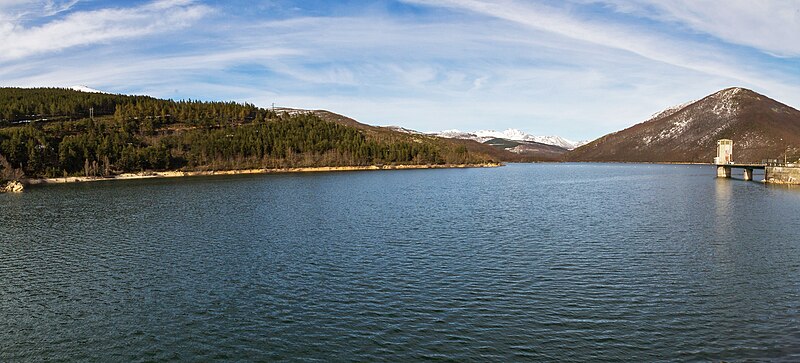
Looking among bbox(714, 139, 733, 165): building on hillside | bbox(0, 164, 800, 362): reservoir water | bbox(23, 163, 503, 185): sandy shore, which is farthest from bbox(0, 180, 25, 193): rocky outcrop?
bbox(714, 139, 733, 165): building on hillside

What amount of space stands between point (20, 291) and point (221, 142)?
154 metres

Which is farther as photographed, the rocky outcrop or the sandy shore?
the sandy shore

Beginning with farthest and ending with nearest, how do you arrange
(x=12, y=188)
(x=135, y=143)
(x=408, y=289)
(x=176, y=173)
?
(x=135, y=143)
(x=176, y=173)
(x=12, y=188)
(x=408, y=289)

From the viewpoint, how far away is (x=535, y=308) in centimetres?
2097

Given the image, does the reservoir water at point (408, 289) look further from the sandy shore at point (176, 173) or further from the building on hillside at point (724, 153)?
the sandy shore at point (176, 173)

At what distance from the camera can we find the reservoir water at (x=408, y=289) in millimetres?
17562

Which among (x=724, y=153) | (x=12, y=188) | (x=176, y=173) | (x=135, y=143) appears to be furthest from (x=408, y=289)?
(x=135, y=143)

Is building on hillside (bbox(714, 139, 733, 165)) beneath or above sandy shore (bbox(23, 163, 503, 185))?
above

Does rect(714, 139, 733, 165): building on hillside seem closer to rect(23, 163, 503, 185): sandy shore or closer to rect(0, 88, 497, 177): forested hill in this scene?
rect(23, 163, 503, 185): sandy shore

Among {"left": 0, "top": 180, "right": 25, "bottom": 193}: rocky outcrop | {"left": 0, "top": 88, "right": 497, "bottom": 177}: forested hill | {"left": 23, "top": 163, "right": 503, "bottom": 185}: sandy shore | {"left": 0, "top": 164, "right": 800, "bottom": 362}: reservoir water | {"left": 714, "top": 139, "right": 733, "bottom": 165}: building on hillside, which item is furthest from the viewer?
{"left": 0, "top": 88, "right": 497, "bottom": 177}: forested hill

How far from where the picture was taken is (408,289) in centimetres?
2414

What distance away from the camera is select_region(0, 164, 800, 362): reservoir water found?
17.6m

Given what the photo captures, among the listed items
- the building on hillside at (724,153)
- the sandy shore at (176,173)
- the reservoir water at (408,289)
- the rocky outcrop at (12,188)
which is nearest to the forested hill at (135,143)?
the sandy shore at (176,173)

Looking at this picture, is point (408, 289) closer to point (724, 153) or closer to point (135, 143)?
point (724, 153)
